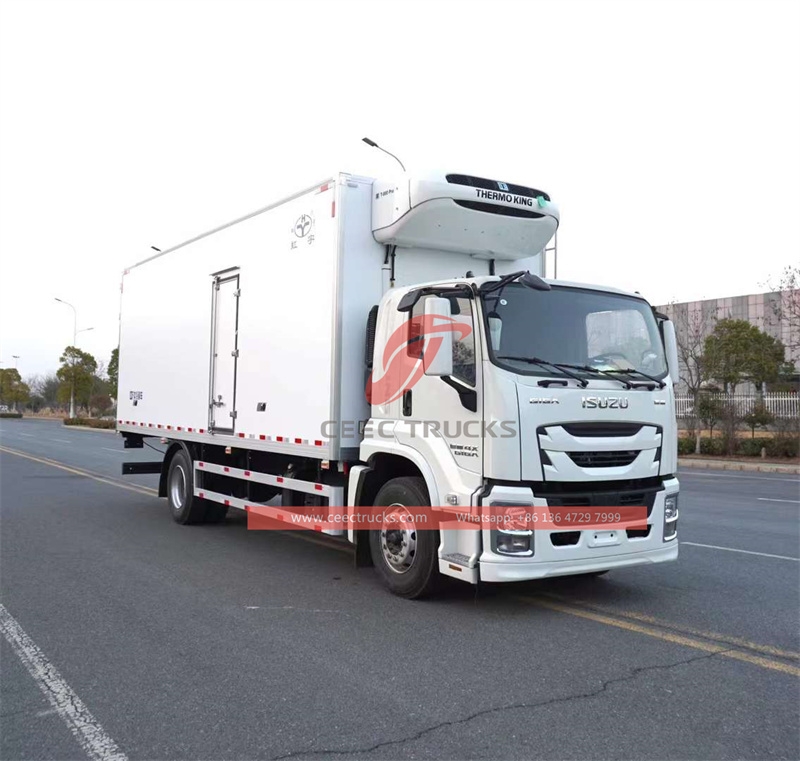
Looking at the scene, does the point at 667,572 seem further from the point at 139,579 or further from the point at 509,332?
the point at 139,579

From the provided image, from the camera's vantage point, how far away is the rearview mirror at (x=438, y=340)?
559 centimetres

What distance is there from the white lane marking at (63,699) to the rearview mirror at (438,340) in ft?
10.4

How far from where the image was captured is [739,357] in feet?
94.2

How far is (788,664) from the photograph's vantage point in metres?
4.72

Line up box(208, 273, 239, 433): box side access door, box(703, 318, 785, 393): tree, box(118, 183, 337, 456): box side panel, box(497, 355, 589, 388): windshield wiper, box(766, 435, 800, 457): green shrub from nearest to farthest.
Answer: box(497, 355, 589, 388): windshield wiper < box(118, 183, 337, 456): box side panel < box(208, 273, 239, 433): box side access door < box(766, 435, 800, 457): green shrub < box(703, 318, 785, 393): tree

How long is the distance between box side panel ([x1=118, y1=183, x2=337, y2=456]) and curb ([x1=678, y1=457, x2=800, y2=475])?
17.1 meters

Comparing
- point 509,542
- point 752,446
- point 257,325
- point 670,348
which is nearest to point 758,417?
point 752,446

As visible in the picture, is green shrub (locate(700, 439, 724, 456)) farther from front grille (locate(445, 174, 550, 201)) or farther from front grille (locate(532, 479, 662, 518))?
front grille (locate(532, 479, 662, 518))

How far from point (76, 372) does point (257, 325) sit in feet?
204

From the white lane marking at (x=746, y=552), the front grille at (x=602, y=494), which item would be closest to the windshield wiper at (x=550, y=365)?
the front grille at (x=602, y=494)

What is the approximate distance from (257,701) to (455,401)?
262 cm

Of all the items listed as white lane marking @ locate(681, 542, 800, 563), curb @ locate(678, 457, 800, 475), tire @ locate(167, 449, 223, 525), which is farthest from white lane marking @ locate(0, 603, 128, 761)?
curb @ locate(678, 457, 800, 475)

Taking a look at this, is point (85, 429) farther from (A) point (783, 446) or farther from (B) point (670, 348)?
(B) point (670, 348)

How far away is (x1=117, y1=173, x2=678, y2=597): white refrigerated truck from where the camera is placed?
5531 millimetres
